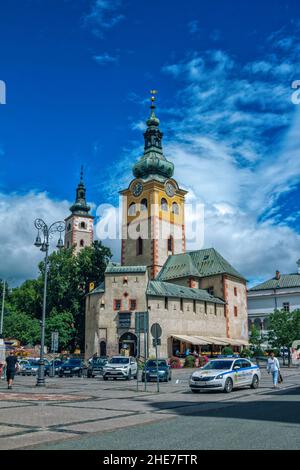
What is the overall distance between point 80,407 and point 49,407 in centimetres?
91

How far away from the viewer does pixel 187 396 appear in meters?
19.2

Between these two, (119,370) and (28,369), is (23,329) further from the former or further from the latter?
(119,370)

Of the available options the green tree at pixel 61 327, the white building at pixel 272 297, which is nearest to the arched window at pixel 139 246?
the green tree at pixel 61 327

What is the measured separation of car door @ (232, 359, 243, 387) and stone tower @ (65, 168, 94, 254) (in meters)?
89.2

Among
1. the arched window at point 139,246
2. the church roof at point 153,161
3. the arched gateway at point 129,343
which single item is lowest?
the arched gateway at point 129,343

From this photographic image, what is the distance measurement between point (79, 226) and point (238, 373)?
302 feet

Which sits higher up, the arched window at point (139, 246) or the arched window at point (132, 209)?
the arched window at point (132, 209)

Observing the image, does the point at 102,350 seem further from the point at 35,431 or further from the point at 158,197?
the point at 35,431

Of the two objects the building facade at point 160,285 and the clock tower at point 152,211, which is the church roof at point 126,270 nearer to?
the building facade at point 160,285

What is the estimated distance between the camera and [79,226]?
111 metres

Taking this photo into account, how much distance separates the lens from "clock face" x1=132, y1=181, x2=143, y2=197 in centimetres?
7879

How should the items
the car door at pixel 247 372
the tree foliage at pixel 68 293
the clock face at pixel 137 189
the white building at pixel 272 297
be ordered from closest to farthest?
the car door at pixel 247 372, the tree foliage at pixel 68 293, the clock face at pixel 137 189, the white building at pixel 272 297

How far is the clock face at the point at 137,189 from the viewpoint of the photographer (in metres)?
78.8

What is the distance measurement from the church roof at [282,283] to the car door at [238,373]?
6541 centimetres
